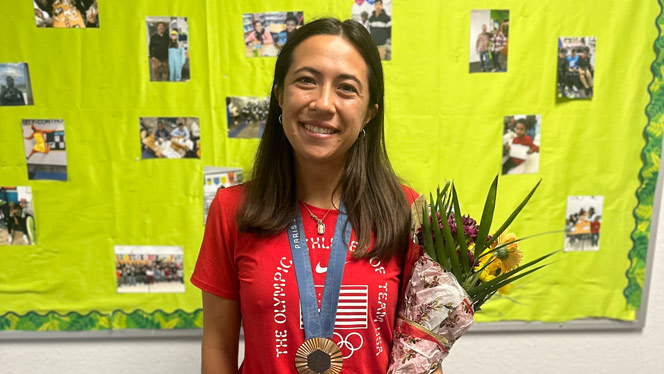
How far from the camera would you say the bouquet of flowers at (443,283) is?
82cm

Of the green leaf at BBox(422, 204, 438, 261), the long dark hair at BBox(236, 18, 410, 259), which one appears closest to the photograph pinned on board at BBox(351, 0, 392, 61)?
the long dark hair at BBox(236, 18, 410, 259)

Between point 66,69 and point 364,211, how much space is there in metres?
1.16

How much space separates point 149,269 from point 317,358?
0.91m

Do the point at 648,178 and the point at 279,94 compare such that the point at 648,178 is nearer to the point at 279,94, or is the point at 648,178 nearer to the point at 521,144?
the point at 521,144

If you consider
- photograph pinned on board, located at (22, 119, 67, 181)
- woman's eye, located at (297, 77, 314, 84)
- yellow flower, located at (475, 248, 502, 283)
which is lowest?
yellow flower, located at (475, 248, 502, 283)

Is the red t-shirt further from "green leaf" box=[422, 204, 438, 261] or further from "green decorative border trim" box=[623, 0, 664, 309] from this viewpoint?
"green decorative border trim" box=[623, 0, 664, 309]

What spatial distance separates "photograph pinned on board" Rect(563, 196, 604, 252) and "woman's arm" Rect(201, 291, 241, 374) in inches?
48.1

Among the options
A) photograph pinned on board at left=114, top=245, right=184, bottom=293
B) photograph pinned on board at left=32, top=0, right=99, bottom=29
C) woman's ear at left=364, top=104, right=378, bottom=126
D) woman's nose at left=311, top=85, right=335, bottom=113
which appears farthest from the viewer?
photograph pinned on board at left=114, top=245, right=184, bottom=293

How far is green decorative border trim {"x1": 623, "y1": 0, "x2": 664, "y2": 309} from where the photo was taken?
144 cm

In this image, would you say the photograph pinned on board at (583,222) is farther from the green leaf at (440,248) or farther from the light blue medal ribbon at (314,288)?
the light blue medal ribbon at (314,288)

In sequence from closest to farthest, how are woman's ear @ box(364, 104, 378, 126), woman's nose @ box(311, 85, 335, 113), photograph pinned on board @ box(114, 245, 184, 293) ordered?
woman's nose @ box(311, 85, 335, 113), woman's ear @ box(364, 104, 378, 126), photograph pinned on board @ box(114, 245, 184, 293)

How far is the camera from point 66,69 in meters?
1.40

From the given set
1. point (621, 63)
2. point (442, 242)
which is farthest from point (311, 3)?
point (621, 63)

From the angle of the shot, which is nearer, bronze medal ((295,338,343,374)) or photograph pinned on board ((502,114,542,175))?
bronze medal ((295,338,343,374))
